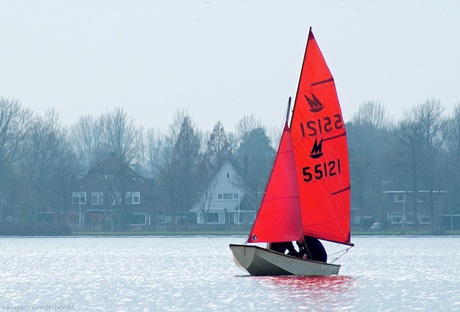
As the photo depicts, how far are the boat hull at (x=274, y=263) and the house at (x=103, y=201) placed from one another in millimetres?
89121

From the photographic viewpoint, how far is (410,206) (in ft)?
431

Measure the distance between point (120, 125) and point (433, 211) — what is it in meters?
52.7

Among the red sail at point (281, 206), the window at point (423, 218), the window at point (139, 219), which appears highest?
the window at point (139, 219)

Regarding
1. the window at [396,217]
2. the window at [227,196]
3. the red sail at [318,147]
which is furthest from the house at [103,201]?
the red sail at [318,147]

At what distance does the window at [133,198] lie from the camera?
139500 mm

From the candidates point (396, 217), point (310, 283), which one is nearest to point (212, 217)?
point (396, 217)

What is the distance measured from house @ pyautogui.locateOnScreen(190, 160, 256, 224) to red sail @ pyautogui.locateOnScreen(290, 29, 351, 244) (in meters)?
87.9

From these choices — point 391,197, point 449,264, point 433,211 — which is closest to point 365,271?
point 449,264

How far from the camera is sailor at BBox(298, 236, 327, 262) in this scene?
4600 cm

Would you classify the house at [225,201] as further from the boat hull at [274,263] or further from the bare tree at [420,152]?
the boat hull at [274,263]

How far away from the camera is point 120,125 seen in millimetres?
163750

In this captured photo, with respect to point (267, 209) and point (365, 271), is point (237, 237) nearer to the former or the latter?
point (365, 271)

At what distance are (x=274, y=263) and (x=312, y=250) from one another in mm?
2104

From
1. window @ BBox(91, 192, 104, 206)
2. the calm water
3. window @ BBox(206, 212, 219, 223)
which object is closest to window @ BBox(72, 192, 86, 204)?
window @ BBox(91, 192, 104, 206)
